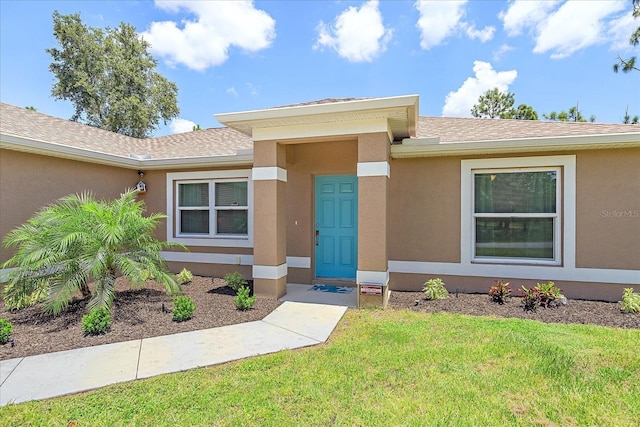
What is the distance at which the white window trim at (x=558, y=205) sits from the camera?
20.4ft

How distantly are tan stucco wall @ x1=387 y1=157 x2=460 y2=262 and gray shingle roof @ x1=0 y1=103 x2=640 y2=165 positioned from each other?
2.67 feet

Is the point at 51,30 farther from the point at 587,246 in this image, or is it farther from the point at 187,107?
the point at 587,246

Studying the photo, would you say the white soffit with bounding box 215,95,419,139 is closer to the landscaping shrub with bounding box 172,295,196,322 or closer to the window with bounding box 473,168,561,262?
the window with bounding box 473,168,561,262

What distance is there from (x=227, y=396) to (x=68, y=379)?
1788 millimetres

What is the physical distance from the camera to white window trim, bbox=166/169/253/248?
812 centimetres

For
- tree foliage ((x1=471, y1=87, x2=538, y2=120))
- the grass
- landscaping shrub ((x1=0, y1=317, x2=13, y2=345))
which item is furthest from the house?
tree foliage ((x1=471, y1=87, x2=538, y2=120))

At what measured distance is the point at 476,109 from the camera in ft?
104

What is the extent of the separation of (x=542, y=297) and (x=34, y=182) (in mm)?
9957

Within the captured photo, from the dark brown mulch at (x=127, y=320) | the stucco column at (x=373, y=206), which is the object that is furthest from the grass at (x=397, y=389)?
the stucco column at (x=373, y=206)

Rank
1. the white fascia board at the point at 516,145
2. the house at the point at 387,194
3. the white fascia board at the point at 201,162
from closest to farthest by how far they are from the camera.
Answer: the white fascia board at the point at 516,145 → the house at the point at 387,194 → the white fascia board at the point at 201,162

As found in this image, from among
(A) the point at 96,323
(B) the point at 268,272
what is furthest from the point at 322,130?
(A) the point at 96,323

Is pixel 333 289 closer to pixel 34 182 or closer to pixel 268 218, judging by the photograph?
pixel 268 218

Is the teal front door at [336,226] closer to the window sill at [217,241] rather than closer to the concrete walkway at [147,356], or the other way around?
the window sill at [217,241]

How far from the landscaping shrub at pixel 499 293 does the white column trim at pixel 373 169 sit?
9.78 feet
